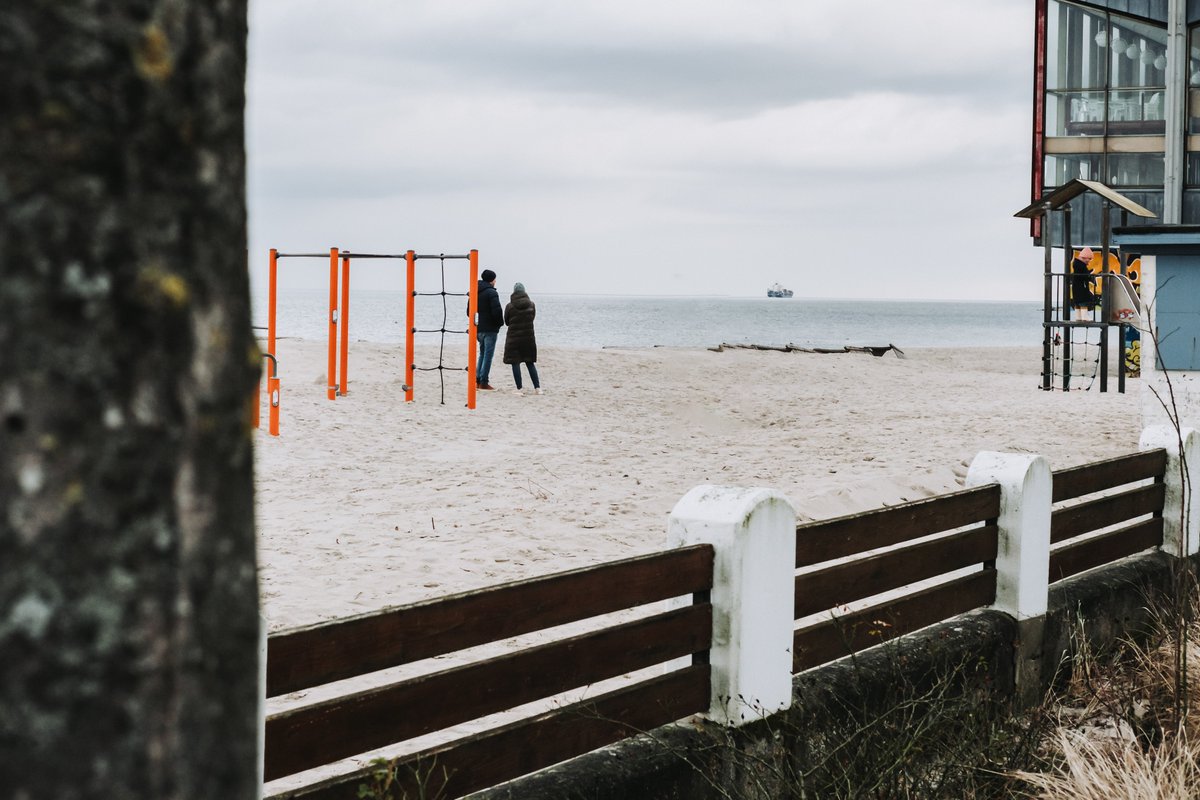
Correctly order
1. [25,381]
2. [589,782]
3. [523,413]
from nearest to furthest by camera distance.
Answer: [25,381], [589,782], [523,413]

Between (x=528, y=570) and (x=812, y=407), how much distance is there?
1264 centimetres

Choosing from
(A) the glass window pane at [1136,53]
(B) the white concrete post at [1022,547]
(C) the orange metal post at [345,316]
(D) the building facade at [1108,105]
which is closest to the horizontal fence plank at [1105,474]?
(B) the white concrete post at [1022,547]

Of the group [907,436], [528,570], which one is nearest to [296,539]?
[528,570]

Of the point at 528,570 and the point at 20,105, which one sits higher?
the point at 20,105

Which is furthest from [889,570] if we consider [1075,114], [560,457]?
[1075,114]

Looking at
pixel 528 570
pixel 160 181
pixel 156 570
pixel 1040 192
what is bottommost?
pixel 528 570

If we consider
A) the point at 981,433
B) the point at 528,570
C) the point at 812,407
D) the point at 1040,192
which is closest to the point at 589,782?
the point at 528,570

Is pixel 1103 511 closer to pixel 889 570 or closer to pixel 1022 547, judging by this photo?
pixel 1022 547

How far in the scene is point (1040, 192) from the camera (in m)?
32.4

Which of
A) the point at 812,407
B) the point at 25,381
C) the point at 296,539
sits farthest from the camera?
the point at 812,407

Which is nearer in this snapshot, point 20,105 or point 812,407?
point 20,105

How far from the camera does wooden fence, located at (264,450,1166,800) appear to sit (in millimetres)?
2953

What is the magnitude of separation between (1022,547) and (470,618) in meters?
3.36

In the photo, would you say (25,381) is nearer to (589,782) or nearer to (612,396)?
(589,782)
